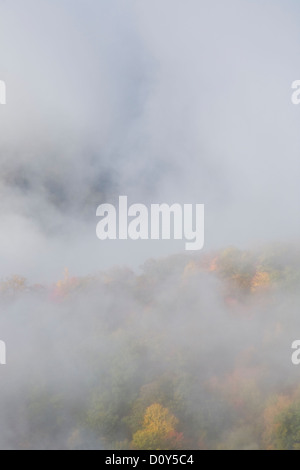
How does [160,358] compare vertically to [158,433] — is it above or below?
above

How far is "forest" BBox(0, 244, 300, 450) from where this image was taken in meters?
34.4

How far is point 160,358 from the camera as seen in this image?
4250cm

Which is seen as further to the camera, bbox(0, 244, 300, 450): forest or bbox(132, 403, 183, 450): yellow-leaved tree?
bbox(0, 244, 300, 450): forest

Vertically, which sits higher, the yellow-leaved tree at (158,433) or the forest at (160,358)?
the forest at (160,358)

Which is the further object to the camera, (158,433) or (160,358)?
(160,358)

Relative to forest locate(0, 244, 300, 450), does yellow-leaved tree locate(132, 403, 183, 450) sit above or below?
below

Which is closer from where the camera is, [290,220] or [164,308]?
[164,308]

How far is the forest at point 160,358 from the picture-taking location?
3438 cm

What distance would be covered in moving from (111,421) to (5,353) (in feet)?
59.5

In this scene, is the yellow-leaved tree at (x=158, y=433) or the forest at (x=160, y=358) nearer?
the yellow-leaved tree at (x=158, y=433)
